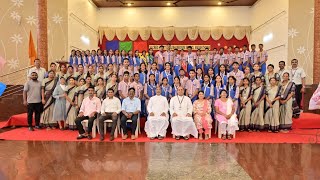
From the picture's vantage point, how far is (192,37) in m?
13.7

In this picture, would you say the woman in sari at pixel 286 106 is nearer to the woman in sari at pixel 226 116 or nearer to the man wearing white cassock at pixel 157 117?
the woman in sari at pixel 226 116

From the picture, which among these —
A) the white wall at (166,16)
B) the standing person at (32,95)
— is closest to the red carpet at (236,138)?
the standing person at (32,95)


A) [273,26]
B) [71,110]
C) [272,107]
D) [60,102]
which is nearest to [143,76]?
[71,110]

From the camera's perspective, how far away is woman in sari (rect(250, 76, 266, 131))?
249 inches

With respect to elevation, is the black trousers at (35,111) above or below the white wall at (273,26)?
below

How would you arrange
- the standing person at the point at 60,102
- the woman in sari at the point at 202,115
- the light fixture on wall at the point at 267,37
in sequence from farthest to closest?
1. the light fixture on wall at the point at 267,37
2. the standing person at the point at 60,102
3. the woman in sari at the point at 202,115

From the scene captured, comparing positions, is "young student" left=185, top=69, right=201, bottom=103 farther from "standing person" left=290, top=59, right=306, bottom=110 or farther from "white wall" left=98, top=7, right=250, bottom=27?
"white wall" left=98, top=7, right=250, bottom=27

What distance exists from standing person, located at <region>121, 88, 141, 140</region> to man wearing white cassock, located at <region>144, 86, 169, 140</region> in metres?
0.24

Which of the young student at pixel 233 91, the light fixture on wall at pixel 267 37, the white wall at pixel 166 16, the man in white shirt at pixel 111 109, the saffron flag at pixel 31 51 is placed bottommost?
the man in white shirt at pixel 111 109

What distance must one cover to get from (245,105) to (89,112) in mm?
3147

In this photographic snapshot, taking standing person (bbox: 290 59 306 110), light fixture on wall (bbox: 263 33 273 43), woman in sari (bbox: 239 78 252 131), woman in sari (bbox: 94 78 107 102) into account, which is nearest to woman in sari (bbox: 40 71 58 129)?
woman in sari (bbox: 94 78 107 102)

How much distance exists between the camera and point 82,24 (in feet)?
38.1

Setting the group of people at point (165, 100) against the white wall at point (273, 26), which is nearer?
the group of people at point (165, 100)

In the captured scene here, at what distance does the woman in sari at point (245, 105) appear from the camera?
6.35 metres
